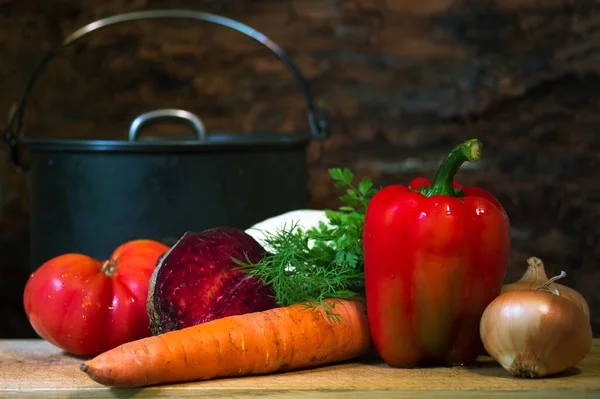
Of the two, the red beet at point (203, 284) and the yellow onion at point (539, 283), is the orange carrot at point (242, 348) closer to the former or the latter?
the red beet at point (203, 284)

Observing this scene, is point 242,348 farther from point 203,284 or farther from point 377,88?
point 377,88

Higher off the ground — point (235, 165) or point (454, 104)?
point (454, 104)

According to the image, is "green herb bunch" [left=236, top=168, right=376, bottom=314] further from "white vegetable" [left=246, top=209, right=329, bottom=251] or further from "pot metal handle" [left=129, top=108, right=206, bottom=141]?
"pot metal handle" [left=129, top=108, right=206, bottom=141]

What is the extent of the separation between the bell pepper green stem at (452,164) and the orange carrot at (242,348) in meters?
0.27

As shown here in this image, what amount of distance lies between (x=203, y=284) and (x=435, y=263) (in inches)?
15.7

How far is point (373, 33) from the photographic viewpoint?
266 centimetres

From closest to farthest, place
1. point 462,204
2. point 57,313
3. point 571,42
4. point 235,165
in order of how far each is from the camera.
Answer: point 462,204, point 57,313, point 235,165, point 571,42

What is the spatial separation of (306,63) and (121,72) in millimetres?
618

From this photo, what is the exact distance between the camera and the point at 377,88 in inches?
105

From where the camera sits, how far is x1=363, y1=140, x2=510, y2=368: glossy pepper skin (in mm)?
1248

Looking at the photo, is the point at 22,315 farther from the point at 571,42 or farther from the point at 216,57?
the point at 571,42

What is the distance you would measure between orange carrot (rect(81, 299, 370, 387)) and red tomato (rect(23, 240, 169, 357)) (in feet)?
0.66

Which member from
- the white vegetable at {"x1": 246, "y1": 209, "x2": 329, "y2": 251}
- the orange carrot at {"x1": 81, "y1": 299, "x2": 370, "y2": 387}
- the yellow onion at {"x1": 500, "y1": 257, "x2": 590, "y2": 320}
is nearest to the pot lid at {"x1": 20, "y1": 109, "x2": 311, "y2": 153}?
the white vegetable at {"x1": 246, "y1": 209, "x2": 329, "y2": 251}

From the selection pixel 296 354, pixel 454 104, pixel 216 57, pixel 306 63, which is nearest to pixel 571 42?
pixel 454 104
